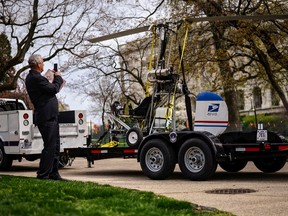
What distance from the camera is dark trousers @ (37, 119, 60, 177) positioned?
1004 cm

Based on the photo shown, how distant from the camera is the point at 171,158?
13008mm

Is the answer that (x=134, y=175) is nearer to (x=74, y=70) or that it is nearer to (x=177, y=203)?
(x=177, y=203)

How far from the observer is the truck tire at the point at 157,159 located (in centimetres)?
1298

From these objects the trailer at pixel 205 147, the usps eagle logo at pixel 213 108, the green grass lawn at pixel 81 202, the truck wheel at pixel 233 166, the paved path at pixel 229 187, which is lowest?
the paved path at pixel 229 187

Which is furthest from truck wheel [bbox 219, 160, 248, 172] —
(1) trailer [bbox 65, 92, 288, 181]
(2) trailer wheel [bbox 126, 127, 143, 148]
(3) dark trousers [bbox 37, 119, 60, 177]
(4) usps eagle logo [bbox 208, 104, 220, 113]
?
(3) dark trousers [bbox 37, 119, 60, 177]

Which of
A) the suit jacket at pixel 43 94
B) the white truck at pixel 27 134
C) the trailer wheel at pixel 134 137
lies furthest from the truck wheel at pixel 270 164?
the suit jacket at pixel 43 94

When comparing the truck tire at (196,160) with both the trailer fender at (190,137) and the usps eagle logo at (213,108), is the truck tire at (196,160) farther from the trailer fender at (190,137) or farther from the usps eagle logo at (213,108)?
the usps eagle logo at (213,108)

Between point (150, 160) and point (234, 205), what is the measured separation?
200 inches

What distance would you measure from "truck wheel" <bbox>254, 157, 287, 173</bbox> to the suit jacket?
6.14 metres

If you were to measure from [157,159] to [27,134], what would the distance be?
18.0ft

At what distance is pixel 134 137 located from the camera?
1370cm

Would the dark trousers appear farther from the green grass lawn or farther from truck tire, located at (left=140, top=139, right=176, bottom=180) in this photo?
truck tire, located at (left=140, top=139, right=176, bottom=180)

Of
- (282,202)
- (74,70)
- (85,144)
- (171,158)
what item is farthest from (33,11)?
(282,202)

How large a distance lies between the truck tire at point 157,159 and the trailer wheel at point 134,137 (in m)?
0.32
